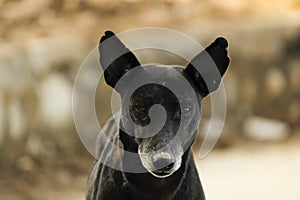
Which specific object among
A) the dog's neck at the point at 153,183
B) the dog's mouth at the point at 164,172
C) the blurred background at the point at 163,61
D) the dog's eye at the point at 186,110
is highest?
the blurred background at the point at 163,61

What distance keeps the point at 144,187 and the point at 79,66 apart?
3780mm

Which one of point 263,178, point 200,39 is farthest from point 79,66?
point 263,178

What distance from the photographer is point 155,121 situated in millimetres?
3658

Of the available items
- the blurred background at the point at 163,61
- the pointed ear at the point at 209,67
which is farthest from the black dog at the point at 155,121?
the blurred background at the point at 163,61

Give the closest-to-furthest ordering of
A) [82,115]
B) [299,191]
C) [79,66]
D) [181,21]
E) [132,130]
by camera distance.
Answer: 1. [132,130]
2. [299,191]
3. [82,115]
4. [79,66]
5. [181,21]

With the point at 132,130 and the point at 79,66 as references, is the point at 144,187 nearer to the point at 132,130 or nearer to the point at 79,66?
the point at 132,130

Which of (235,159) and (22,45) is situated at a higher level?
(22,45)

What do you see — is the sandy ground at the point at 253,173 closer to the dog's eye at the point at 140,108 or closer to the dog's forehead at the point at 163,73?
the dog's forehead at the point at 163,73

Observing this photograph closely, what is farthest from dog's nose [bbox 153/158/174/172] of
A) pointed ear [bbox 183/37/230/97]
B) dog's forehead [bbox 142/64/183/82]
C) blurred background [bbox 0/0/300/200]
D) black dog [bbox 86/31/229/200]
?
A: blurred background [bbox 0/0/300/200]

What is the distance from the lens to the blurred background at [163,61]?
6.85m

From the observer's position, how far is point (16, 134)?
7.20 metres

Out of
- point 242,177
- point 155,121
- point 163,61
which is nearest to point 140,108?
point 155,121

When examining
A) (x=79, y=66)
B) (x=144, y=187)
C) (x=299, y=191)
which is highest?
(x=79, y=66)

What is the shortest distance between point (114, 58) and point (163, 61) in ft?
12.3
